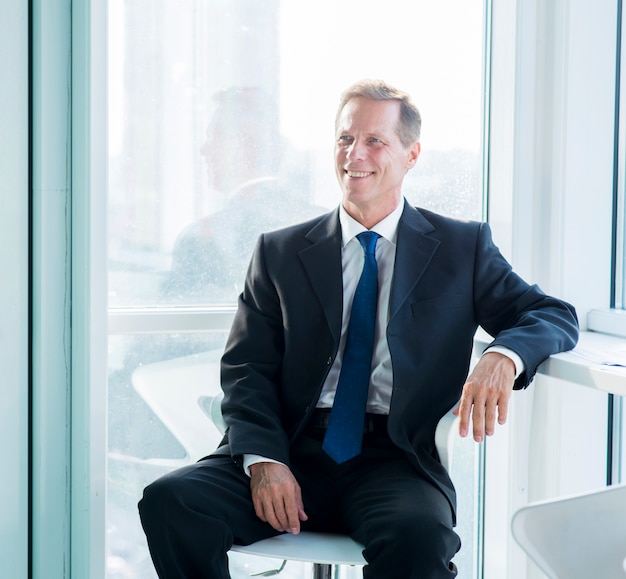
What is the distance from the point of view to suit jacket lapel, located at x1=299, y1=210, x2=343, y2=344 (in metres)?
2.05

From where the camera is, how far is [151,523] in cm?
178

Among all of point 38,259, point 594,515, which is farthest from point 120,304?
point 594,515

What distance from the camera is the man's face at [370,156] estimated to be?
215 cm

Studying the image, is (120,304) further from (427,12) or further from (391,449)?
(427,12)

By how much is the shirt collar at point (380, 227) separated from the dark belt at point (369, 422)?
471 mm

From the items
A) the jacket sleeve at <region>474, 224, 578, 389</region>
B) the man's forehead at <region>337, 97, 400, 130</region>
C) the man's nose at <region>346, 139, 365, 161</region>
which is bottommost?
the jacket sleeve at <region>474, 224, 578, 389</region>

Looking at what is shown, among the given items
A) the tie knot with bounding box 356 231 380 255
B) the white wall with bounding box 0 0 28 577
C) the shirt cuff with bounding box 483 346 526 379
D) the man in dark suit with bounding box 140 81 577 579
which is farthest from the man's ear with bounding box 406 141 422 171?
the white wall with bounding box 0 0 28 577

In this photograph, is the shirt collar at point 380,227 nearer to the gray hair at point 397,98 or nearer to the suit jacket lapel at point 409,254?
the suit jacket lapel at point 409,254

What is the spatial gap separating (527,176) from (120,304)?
4.25 ft

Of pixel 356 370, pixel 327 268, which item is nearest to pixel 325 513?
pixel 356 370

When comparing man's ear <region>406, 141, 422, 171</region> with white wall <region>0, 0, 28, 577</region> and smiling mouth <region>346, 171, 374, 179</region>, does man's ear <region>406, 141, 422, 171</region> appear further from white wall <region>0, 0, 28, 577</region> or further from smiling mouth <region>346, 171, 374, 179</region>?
white wall <region>0, 0, 28, 577</region>

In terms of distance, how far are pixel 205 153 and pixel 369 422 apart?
99cm

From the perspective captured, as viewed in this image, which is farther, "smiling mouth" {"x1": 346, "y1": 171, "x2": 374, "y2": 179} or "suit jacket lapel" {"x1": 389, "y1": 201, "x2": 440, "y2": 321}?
"smiling mouth" {"x1": 346, "y1": 171, "x2": 374, "y2": 179}

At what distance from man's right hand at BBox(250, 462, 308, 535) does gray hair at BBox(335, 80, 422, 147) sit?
0.98m
